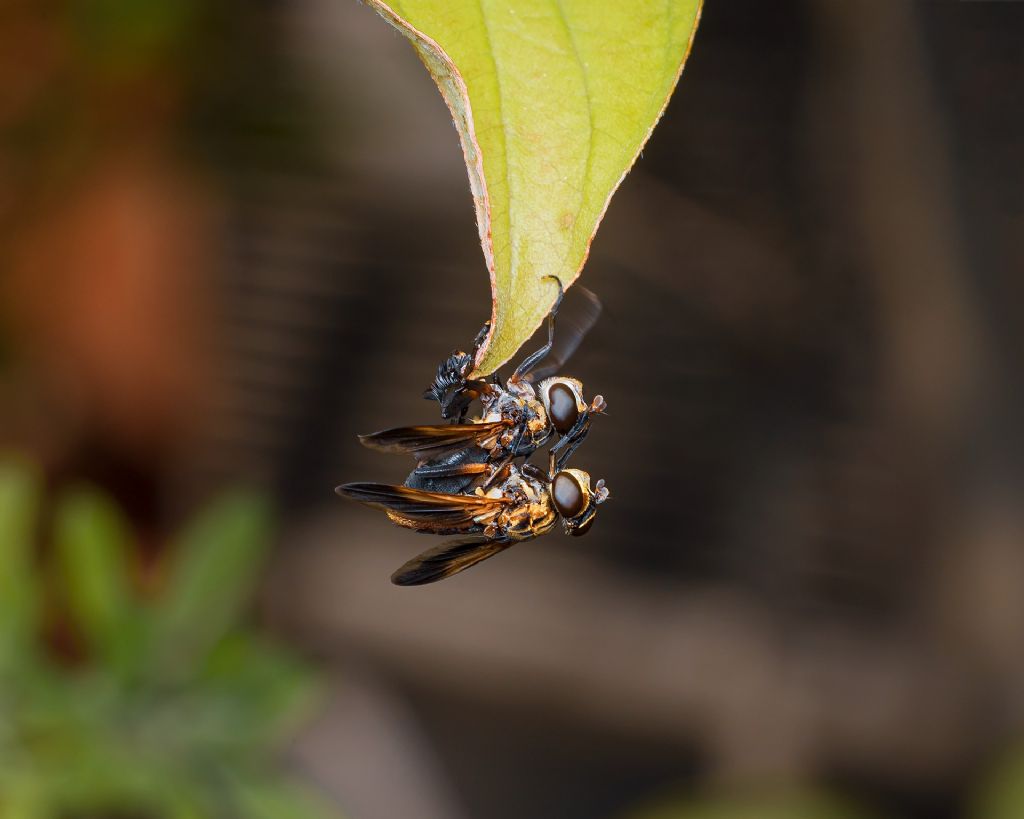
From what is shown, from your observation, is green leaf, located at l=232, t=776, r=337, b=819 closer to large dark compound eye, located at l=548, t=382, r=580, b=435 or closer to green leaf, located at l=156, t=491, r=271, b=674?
green leaf, located at l=156, t=491, r=271, b=674

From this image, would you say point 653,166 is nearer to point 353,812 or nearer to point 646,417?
point 646,417

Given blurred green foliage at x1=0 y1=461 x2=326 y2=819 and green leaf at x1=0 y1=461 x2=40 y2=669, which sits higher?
green leaf at x1=0 y1=461 x2=40 y2=669

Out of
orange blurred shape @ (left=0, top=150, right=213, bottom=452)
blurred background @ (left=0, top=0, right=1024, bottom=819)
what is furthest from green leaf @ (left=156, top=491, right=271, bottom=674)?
orange blurred shape @ (left=0, top=150, right=213, bottom=452)

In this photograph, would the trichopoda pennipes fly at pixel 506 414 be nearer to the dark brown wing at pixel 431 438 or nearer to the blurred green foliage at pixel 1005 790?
the dark brown wing at pixel 431 438

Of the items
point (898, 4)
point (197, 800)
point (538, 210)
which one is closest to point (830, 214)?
point (898, 4)

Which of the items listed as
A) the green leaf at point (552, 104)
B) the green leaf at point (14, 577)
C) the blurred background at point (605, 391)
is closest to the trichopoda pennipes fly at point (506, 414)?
the green leaf at point (552, 104)

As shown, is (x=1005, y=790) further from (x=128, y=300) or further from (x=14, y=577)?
(x=128, y=300)
